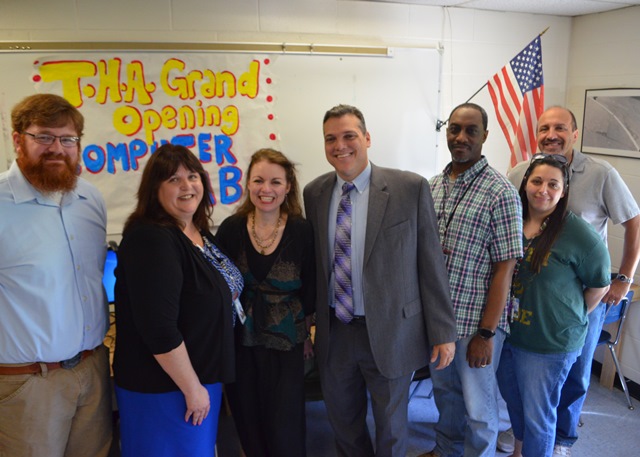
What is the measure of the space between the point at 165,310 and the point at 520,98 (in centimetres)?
269

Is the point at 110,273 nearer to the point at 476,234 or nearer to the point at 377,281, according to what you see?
the point at 377,281

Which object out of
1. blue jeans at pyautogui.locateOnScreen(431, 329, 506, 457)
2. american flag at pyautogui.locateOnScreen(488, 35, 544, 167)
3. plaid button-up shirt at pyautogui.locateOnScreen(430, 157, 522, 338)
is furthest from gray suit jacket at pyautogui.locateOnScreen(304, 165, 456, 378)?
american flag at pyautogui.locateOnScreen(488, 35, 544, 167)

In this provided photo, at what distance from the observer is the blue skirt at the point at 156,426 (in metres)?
1.51

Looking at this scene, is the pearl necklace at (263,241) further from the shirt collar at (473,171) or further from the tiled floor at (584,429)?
the tiled floor at (584,429)

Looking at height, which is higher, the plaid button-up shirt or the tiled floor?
the plaid button-up shirt

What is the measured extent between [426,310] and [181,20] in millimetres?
2102

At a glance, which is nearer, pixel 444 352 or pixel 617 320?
pixel 444 352

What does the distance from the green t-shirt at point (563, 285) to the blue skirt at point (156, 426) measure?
1.40 m

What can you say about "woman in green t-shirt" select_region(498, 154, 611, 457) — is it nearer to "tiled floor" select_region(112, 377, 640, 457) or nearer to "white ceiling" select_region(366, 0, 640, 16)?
"tiled floor" select_region(112, 377, 640, 457)

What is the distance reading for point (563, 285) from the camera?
6.16 feet

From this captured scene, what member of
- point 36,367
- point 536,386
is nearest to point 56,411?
point 36,367

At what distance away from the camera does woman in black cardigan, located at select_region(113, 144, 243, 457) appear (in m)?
1.41

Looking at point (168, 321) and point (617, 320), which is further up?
point (168, 321)

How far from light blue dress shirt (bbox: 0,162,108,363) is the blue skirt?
0.89 feet
